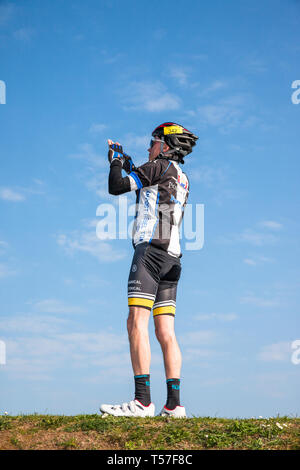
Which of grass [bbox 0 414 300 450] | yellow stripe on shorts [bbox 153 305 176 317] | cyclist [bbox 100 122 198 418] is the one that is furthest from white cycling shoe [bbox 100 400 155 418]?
yellow stripe on shorts [bbox 153 305 176 317]

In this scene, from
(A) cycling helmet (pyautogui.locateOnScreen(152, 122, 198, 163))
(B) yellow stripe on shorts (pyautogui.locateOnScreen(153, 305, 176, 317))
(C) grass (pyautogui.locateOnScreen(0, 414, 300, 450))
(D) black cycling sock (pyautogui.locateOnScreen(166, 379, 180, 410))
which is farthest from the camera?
(A) cycling helmet (pyautogui.locateOnScreen(152, 122, 198, 163))

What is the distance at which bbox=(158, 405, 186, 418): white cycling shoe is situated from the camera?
858cm

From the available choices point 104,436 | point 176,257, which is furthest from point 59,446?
point 176,257

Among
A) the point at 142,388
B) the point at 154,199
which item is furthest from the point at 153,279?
the point at 142,388

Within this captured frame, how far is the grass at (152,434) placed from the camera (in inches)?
283

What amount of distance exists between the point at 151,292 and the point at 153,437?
7.72 feet

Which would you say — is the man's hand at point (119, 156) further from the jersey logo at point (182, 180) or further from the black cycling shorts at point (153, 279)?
the black cycling shorts at point (153, 279)

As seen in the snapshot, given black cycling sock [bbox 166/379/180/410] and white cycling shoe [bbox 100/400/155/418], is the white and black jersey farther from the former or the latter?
white cycling shoe [bbox 100/400/155/418]

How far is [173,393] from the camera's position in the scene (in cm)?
870

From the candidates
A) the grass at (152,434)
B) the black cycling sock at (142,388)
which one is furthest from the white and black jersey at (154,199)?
the grass at (152,434)

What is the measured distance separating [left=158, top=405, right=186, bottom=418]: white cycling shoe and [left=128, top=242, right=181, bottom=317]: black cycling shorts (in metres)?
1.65

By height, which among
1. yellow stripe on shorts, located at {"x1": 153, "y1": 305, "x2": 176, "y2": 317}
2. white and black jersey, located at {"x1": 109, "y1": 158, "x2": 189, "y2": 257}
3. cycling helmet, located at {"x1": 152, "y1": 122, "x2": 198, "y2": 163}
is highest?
cycling helmet, located at {"x1": 152, "y1": 122, "x2": 198, "y2": 163}

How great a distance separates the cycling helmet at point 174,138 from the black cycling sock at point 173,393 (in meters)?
4.12

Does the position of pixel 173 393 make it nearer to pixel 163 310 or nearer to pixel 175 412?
pixel 175 412
